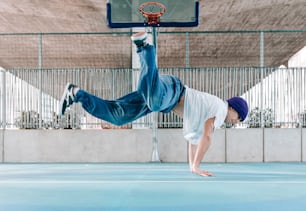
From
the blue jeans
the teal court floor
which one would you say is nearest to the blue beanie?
the blue jeans

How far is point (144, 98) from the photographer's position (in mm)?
4215

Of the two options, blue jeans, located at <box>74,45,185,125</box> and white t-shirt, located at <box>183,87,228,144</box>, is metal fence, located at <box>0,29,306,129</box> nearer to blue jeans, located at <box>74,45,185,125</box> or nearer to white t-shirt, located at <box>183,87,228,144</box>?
white t-shirt, located at <box>183,87,228,144</box>

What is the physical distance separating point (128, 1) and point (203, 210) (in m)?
5.63

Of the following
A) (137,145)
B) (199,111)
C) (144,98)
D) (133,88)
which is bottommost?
(137,145)

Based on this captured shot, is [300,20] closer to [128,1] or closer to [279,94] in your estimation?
[279,94]

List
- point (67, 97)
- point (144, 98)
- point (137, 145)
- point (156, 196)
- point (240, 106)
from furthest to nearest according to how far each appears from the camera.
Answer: point (137, 145)
point (240, 106)
point (67, 97)
point (144, 98)
point (156, 196)

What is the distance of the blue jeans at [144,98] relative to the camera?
13.3 ft

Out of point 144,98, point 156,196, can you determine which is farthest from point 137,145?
point 156,196

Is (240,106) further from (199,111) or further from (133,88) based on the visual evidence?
(133,88)

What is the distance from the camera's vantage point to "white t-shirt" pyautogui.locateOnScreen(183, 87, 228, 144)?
184 inches

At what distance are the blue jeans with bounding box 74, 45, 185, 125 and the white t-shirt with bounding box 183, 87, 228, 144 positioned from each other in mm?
182

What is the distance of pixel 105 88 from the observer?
10273 mm

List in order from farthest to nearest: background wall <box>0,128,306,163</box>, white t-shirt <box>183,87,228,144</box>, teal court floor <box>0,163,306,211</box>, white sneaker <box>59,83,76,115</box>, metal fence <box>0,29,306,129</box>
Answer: metal fence <box>0,29,306,129</box> < background wall <box>0,128,306,163</box> < white t-shirt <box>183,87,228,144</box> < white sneaker <box>59,83,76,115</box> < teal court floor <box>0,163,306,211</box>

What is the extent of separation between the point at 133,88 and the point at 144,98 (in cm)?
578
